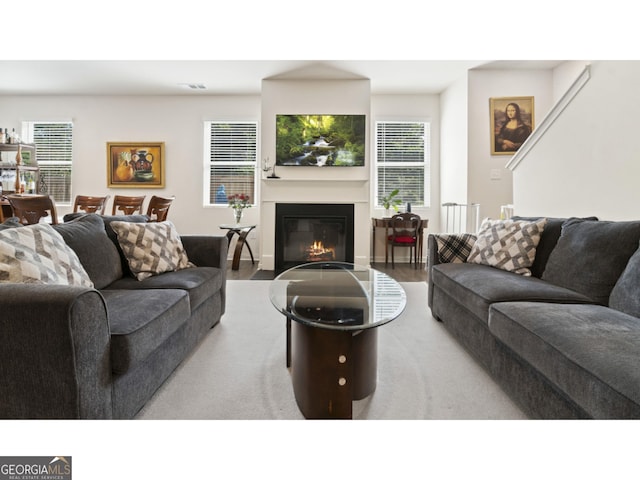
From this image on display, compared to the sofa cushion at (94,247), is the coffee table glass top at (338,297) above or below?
below

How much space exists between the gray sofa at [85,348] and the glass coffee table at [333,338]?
0.53 meters

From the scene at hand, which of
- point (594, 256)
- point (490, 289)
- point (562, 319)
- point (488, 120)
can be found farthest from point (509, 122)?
point (562, 319)

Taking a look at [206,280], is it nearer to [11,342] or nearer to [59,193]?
[11,342]

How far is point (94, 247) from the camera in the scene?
194cm

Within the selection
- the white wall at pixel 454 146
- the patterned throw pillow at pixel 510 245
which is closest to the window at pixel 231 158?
the white wall at pixel 454 146

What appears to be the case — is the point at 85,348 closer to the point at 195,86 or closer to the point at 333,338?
the point at 333,338

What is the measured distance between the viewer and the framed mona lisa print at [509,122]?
4441 mm

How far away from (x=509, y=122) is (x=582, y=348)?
4.17 m

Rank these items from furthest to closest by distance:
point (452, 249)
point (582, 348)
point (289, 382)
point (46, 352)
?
point (452, 249) → point (289, 382) → point (582, 348) → point (46, 352)

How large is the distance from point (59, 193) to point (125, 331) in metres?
5.67

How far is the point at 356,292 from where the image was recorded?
1971mm

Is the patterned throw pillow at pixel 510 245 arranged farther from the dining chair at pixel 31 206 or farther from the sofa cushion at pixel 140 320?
the dining chair at pixel 31 206

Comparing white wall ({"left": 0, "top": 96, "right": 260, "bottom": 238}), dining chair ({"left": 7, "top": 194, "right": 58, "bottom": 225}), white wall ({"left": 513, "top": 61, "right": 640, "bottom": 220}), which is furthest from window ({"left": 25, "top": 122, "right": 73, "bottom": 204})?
white wall ({"left": 513, "top": 61, "right": 640, "bottom": 220})
